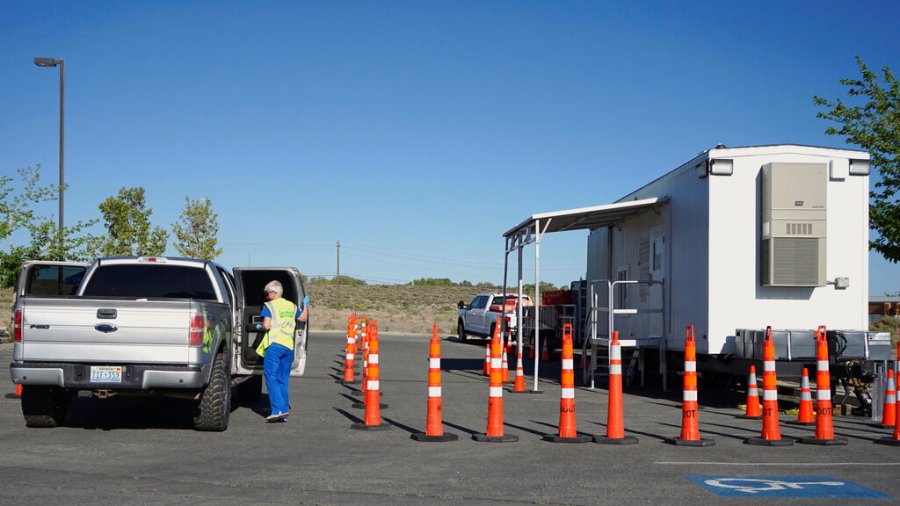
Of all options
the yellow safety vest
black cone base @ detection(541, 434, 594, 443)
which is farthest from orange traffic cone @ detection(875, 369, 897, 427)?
the yellow safety vest

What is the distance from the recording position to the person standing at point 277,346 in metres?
12.3

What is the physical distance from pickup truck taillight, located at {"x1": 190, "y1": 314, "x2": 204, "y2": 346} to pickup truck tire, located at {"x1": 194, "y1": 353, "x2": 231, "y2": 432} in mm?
688

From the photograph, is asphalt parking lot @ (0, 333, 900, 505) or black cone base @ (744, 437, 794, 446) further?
black cone base @ (744, 437, 794, 446)

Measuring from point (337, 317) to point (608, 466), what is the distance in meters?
51.2

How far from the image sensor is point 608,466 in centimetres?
930

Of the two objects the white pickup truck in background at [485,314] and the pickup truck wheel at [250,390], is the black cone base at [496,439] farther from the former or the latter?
the white pickup truck in background at [485,314]

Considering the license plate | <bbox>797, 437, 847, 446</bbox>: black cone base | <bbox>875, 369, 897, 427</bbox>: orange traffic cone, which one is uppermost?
the license plate

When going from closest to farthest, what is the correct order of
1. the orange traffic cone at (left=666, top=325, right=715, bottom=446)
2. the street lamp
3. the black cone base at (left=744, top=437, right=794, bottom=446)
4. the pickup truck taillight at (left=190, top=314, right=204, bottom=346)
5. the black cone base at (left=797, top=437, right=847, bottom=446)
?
the pickup truck taillight at (left=190, top=314, right=204, bottom=346) < the orange traffic cone at (left=666, top=325, right=715, bottom=446) < the black cone base at (left=744, top=437, right=794, bottom=446) < the black cone base at (left=797, top=437, right=847, bottom=446) < the street lamp

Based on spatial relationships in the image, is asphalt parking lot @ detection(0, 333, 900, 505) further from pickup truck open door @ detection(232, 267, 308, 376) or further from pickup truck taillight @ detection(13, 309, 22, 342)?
pickup truck taillight @ detection(13, 309, 22, 342)

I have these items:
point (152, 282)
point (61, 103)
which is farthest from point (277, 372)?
point (61, 103)

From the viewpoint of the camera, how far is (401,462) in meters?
9.36

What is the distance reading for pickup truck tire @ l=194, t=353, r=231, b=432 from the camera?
11117 mm

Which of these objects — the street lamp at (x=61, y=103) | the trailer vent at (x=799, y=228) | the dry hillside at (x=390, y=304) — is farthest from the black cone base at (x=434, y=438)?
the dry hillside at (x=390, y=304)

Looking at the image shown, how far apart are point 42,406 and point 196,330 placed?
2.09 meters
